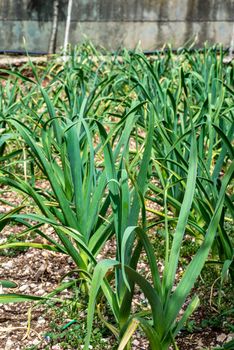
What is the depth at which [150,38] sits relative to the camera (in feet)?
23.8

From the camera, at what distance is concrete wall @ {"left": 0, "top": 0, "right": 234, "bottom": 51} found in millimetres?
6977


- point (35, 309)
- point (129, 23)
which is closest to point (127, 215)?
point (35, 309)

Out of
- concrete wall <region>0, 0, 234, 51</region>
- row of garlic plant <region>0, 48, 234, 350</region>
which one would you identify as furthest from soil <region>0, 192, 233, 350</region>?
concrete wall <region>0, 0, 234, 51</region>

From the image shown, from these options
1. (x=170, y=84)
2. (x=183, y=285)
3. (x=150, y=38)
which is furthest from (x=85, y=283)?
(x=150, y=38)

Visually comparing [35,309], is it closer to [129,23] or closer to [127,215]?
[127,215]

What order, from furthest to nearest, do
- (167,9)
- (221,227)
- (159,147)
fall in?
(167,9), (159,147), (221,227)

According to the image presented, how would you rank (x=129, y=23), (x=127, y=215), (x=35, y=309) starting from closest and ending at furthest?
(x=127, y=215) → (x=35, y=309) → (x=129, y=23)

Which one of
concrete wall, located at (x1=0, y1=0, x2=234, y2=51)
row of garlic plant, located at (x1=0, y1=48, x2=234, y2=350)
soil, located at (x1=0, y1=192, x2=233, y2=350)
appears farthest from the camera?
concrete wall, located at (x1=0, y1=0, x2=234, y2=51)

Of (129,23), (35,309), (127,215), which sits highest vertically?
(129,23)

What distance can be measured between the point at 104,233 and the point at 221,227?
14.1 inches

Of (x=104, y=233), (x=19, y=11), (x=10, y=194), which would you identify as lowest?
(x=10, y=194)

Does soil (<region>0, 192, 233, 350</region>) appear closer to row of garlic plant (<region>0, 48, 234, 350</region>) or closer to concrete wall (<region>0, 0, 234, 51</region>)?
row of garlic plant (<region>0, 48, 234, 350</region>)

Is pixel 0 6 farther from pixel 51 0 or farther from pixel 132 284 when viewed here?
pixel 132 284

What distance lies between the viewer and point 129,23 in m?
7.27
